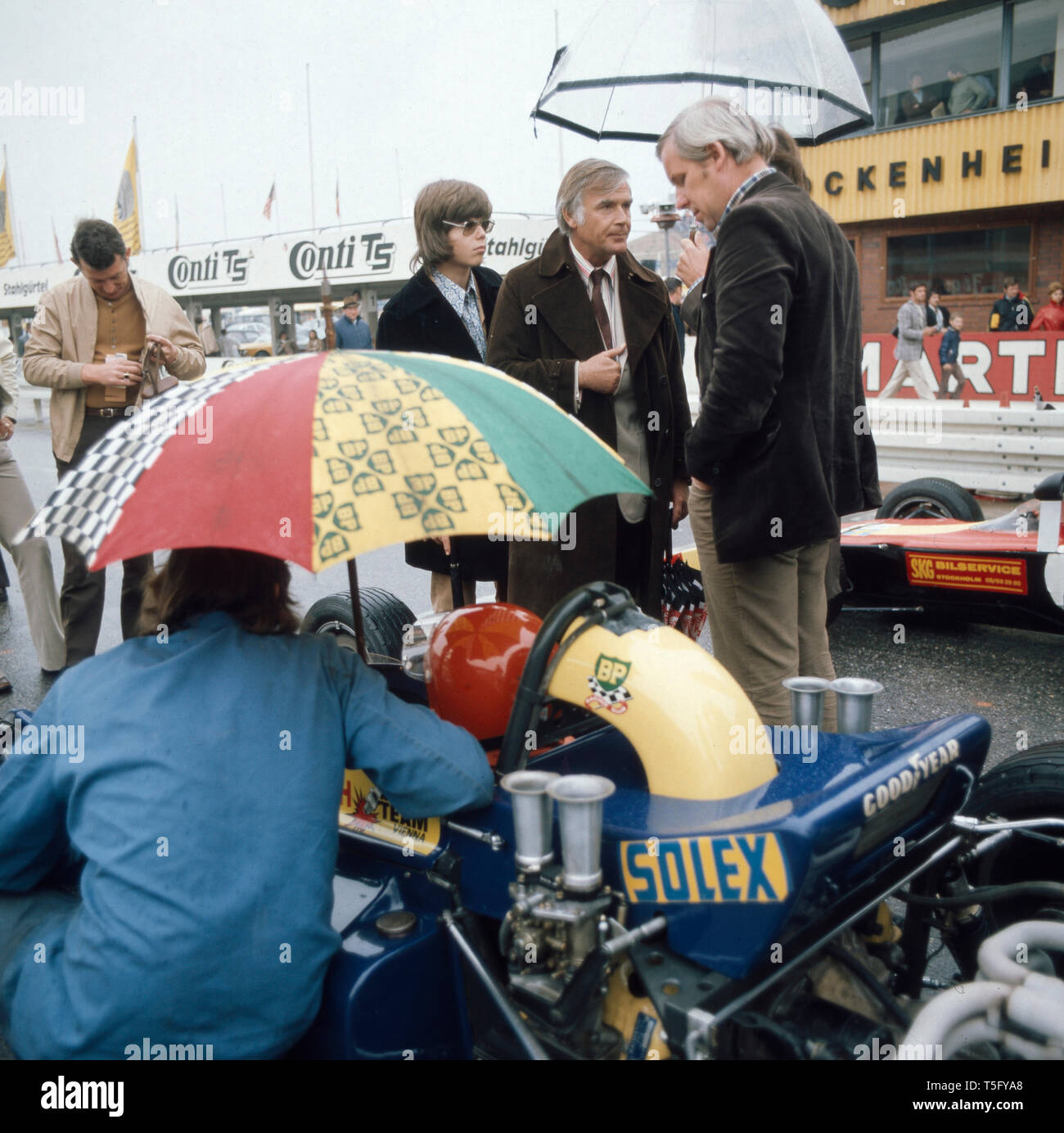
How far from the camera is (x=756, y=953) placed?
152 centimetres

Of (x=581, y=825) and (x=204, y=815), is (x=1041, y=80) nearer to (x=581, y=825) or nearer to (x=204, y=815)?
(x=581, y=825)

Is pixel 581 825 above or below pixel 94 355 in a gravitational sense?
below

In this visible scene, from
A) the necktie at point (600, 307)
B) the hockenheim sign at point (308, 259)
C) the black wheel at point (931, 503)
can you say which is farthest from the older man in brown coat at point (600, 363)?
the hockenheim sign at point (308, 259)

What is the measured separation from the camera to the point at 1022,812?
2.16m

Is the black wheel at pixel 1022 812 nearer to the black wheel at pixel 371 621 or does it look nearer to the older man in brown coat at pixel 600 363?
the older man in brown coat at pixel 600 363

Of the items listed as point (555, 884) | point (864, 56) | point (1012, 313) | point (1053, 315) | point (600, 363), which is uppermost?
point (864, 56)

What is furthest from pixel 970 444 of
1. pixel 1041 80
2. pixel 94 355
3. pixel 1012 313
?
pixel 1041 80

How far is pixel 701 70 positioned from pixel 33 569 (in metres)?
3.60

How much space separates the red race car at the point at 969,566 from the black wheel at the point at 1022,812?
2.29 metres

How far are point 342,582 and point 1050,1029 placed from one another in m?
5.41

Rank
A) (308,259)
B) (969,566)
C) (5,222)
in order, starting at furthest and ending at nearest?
(308,259) < (5,222) < (969,566)

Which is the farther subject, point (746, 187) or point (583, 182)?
point (583, 182)

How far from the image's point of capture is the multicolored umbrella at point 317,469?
1.47m
